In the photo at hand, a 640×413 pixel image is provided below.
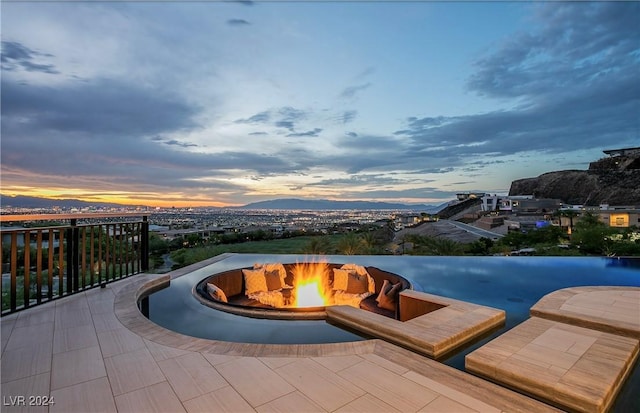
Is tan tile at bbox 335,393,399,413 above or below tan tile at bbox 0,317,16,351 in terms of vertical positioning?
above

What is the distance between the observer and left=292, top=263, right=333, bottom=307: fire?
5230 mm

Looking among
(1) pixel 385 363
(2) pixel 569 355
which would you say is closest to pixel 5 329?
(1) pixel 385 363

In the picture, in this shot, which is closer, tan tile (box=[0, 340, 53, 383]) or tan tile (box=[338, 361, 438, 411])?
tan tile (box=[338, 361, 438, 411])

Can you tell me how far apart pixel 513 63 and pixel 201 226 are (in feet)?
54.5

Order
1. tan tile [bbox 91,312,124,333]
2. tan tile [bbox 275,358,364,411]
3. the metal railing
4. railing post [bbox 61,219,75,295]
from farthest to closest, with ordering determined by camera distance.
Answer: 1. railing post [bbox 61,219,75,295]
2. the metal railing
3. tan tile [bbox 91,312,124,333]
4. tan tile [bbox 275,358,364,411]

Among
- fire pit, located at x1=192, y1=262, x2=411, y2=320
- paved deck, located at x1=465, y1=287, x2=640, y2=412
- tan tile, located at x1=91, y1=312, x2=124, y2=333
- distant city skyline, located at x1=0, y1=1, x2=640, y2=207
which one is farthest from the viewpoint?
distant city skyline, located at x1=0, y1=1, x2=640, y2=207

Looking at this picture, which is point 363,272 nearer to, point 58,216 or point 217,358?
point 217,358

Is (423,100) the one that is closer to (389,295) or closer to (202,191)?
(389,295)

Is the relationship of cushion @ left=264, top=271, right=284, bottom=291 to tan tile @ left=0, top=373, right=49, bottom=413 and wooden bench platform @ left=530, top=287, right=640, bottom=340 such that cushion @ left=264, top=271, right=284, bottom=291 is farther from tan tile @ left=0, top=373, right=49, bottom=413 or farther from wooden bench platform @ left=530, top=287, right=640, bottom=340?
wooden bench platform @ left=530, top=287, right=640, bottom=340

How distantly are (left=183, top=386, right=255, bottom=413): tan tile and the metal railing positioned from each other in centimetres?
252

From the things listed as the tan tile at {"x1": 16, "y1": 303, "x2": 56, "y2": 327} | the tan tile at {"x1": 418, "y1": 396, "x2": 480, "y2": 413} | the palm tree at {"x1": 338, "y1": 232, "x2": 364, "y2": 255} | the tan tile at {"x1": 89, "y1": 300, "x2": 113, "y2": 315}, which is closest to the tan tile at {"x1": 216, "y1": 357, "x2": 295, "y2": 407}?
the tan tile at {"x1": 418, "y1": 396, "x2": 480, "y2": 413}

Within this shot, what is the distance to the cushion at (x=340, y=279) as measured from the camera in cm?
522

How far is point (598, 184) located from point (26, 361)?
6570cm

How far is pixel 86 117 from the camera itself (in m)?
7.93
